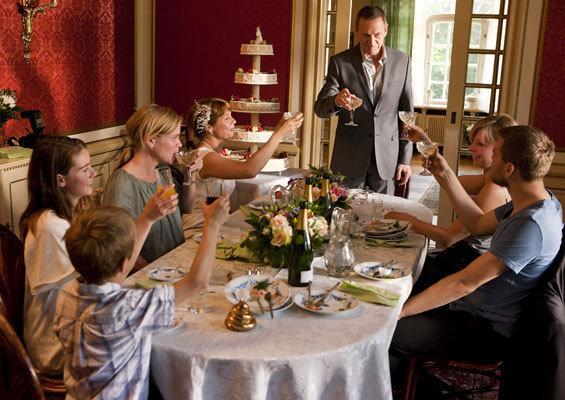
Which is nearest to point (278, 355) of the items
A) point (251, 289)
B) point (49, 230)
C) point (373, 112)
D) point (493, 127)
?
point (251, 289)

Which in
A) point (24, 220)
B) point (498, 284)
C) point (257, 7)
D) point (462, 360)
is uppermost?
point (257, 7)

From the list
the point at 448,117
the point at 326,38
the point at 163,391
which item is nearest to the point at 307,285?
the point at 163,391

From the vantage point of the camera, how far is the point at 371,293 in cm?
203

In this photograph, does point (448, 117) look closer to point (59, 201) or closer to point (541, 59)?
point (541, 59)

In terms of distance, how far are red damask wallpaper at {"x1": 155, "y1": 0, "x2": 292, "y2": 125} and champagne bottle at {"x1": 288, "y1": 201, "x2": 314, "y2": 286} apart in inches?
148

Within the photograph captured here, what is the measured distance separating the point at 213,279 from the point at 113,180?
73cm

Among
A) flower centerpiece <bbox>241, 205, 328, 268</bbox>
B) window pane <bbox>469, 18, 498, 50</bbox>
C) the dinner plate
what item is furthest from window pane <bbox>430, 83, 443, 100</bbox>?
flower centerpiece <bbox>241, 205, 328, 268</bbox>

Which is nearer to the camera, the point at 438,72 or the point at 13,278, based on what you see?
the point at 13,278

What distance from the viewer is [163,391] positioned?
1.68 metres

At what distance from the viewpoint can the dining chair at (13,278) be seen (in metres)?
2.00

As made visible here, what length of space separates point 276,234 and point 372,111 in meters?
2.16

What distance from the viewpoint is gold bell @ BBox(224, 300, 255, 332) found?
1.74 metres

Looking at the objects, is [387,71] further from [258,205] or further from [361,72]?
[258,205]

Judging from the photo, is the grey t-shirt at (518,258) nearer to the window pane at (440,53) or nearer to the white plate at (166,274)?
the white plate at (166,274)
